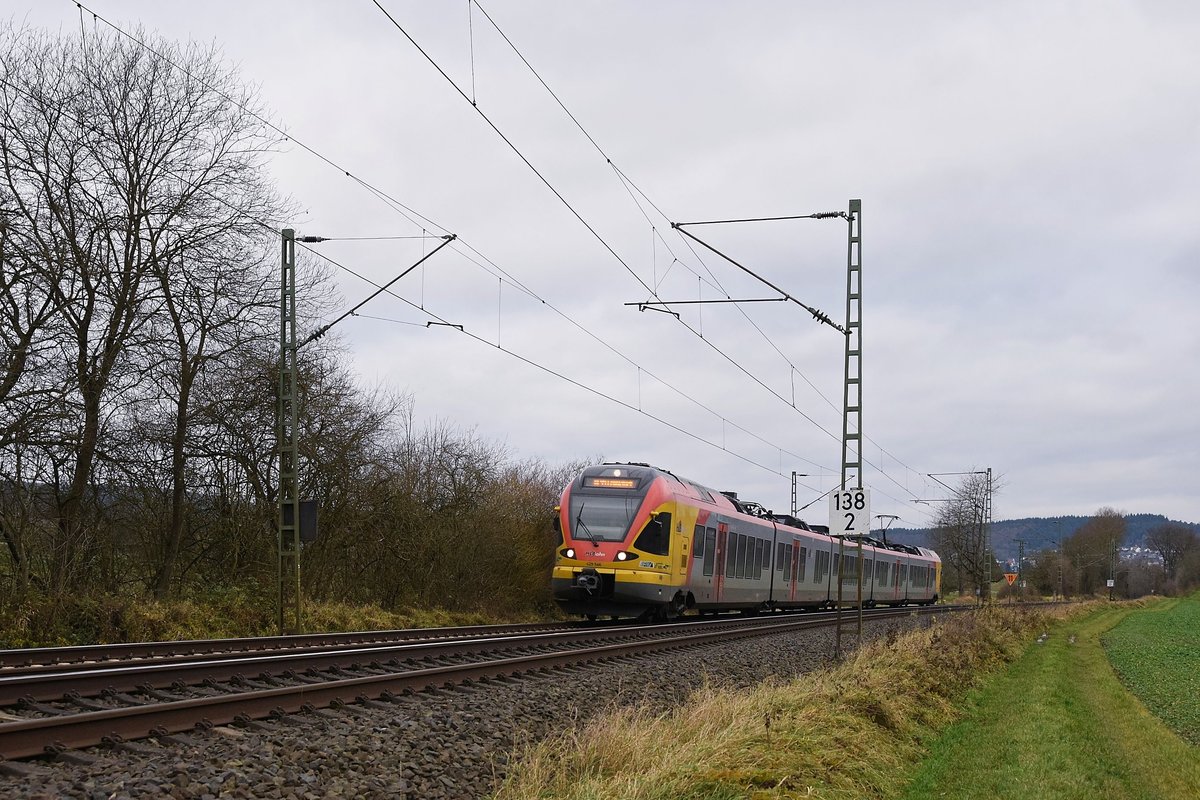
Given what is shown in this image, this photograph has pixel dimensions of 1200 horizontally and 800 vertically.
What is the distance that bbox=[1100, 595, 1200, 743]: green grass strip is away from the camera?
65.5ft

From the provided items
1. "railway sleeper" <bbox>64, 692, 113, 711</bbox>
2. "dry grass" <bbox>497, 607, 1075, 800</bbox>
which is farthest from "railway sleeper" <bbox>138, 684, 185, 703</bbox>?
"dry grass" <bbox>497, 607, 1075, 800</bbox>

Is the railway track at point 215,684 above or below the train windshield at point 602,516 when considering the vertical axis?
below

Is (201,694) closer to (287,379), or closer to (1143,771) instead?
(1143,771)

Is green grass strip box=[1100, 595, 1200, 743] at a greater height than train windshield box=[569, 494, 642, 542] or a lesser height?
lesser

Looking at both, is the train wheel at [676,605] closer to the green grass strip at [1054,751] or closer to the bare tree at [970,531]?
the green grass strip at [1054,751]

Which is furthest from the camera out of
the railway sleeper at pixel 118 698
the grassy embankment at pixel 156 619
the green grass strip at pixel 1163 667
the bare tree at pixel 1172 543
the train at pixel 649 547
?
the bare tree at pixel 1172 543

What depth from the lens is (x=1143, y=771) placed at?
13.2 m

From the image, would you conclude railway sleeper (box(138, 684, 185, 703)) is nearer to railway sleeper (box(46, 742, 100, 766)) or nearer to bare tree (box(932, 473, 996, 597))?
railway sleeper (box(46, 742, 100, 766))

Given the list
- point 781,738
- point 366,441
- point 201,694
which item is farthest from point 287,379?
point 781,738

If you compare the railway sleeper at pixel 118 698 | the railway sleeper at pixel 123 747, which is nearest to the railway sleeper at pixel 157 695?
the railway sleeper at pixel 118 698

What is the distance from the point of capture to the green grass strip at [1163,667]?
786 inches

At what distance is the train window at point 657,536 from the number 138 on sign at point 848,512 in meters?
5.99

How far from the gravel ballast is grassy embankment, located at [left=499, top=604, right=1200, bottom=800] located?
0.60 meters

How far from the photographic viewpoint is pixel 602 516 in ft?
85.8
